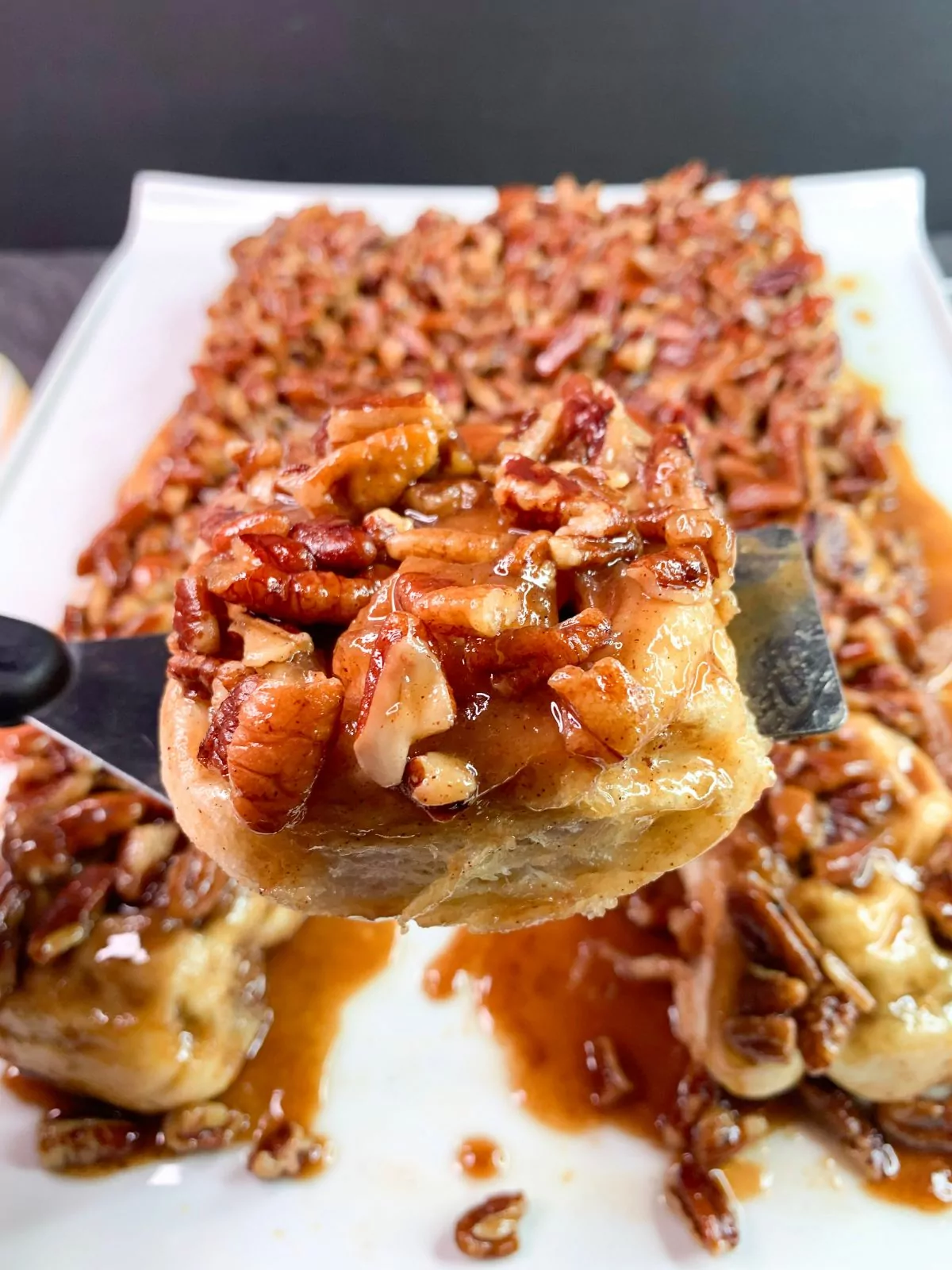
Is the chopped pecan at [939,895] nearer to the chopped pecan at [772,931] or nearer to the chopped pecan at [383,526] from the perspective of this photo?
the chopped pecan at [772,931]

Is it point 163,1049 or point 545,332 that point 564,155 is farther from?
point 163,1049

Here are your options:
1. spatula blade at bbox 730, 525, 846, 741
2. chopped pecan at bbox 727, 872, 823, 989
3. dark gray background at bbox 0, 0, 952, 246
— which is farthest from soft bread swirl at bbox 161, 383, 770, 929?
dark gray background at bbox 0, 0, 952, 246

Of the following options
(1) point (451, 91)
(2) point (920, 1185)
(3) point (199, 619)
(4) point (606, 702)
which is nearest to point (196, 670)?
(3) point (199, 619)

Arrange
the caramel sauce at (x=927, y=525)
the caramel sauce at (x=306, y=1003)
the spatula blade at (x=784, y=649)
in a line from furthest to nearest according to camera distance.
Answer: the caramel sauce at (x=927, y=525) → the caramel sauce at (x=306, y=1003) → the spatula blade at (x=784, y=649)

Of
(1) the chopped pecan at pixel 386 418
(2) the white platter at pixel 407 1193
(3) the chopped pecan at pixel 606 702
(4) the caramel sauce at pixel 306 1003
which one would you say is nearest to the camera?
(3) the chopped pecan at pixel 606 702

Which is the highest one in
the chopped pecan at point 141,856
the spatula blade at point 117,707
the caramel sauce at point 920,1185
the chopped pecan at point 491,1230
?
the spatula blade at point 117,707

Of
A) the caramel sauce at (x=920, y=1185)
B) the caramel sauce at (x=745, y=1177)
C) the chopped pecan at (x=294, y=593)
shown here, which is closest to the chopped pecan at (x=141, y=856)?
the chopped pecan at (x=294, y=593)

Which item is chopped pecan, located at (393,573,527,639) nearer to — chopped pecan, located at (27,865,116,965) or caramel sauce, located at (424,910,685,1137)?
chopped pecan, located at (27,865,116,965)
